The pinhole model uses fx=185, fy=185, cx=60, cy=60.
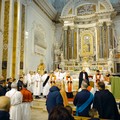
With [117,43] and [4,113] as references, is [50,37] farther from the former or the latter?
[4,113]

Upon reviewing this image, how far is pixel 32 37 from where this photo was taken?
14.1 meters

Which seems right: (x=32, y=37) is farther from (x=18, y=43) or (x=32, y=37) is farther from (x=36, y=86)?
(x=36, y=86)

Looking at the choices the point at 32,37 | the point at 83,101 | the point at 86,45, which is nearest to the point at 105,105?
the point at 83,101

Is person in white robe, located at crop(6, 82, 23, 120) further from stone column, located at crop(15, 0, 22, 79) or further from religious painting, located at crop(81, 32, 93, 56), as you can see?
religious painting, located at crop(81, 32, 93, 56)

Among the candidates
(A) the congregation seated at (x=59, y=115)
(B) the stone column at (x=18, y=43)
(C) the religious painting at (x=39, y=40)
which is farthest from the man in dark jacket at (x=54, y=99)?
(C) the religious painting at (x=39, y=40)

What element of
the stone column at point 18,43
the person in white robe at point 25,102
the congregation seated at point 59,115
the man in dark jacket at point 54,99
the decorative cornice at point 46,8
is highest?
the decorative cornice at point 46,8

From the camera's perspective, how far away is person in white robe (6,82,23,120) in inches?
197

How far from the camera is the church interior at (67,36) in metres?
12.7

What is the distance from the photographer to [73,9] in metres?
17.8

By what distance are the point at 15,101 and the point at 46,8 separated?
13.0 meters

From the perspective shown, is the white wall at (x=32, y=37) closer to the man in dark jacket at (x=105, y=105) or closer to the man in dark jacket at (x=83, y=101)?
the man in dark jacket at (x=83, y=101)

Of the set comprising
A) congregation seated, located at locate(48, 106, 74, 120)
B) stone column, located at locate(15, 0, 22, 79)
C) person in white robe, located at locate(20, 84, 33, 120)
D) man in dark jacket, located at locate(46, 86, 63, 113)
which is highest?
stone column, located at locate(15, 0, 22, 79)

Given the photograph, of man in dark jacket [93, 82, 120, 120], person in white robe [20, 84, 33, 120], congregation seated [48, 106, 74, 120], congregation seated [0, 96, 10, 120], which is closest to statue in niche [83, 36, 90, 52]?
person in white robe [20, 84, 33, 120]

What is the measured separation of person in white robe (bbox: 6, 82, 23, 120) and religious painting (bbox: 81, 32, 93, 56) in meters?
12.6
